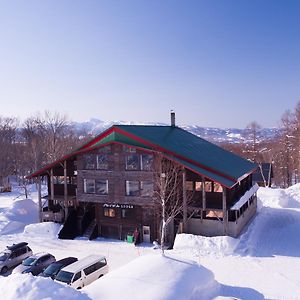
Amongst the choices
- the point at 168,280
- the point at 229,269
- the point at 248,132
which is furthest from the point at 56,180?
the point at 248,132

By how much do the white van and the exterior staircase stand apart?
976 centimetres

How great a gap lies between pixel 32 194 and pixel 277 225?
36.6 metres

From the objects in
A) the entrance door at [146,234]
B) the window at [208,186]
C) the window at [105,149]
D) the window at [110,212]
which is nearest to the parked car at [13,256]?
the window at [110,212]

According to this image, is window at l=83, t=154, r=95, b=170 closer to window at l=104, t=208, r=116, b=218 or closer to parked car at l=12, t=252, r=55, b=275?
window at l=104, t=208, r=116, b=218

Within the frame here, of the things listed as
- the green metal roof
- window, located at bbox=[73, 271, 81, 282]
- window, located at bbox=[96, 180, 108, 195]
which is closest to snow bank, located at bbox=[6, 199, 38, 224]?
the green metal roof

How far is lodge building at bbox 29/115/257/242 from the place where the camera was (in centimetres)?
2797

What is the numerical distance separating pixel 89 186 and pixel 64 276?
40.8ft

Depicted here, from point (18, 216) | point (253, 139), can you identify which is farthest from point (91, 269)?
point (253, 139)

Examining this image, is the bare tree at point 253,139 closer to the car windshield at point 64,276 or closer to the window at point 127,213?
the window at point 127,213

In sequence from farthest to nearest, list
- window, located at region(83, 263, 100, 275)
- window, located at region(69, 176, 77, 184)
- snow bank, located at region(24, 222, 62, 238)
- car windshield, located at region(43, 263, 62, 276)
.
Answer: window, located at region(69, 176, 77, 184)
snow bank, located at region(24, 222, 62, 238)
car windshield, located at region(43, 263, 62, 276)
window, located at region(83, 263, 100, 275)

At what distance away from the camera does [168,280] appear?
1521 cm

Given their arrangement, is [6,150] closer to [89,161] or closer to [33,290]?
[89,161]

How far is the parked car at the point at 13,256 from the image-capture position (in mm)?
23703

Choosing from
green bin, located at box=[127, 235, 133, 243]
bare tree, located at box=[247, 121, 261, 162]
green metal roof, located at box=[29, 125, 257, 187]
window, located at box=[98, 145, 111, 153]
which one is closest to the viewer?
green metal roof, located at box=[29, 125, 257, 187]
